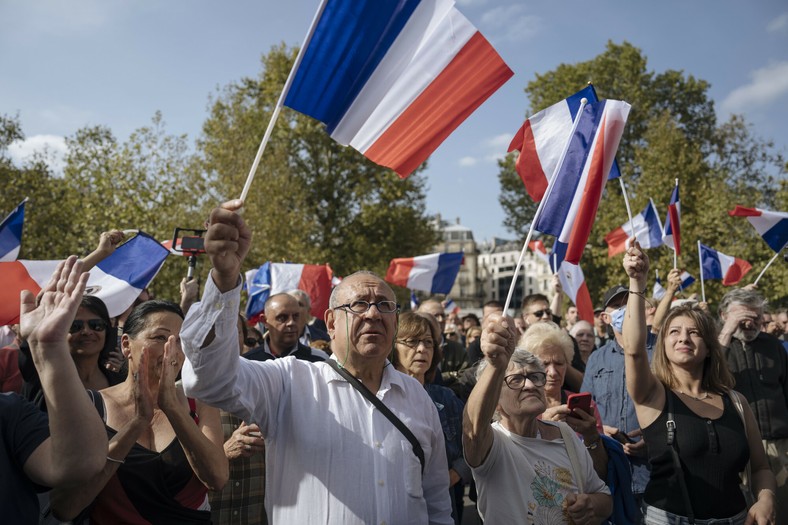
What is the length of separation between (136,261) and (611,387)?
13.0ft

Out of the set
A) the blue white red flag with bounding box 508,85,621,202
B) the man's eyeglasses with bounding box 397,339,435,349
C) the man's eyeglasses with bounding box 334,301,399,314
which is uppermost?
the blue white red flag with bounding box 508,85,621,202

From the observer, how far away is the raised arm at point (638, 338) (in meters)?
3.67

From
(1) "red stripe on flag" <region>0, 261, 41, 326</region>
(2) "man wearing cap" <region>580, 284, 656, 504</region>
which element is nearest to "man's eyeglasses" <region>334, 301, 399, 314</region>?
(2) "man wearing cap" <region>580, 284, 656, 504</region>

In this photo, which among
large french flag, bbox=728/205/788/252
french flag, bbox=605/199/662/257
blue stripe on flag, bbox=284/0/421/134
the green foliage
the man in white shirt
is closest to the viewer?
the man in white shirt

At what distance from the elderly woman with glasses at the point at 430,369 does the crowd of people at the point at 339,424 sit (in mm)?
17

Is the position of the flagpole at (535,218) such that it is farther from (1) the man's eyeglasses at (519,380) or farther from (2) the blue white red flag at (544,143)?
(2) the blue white red flag at (544,143)

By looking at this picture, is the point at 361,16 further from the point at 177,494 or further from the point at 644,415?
the point at 644,415

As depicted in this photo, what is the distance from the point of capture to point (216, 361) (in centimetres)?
238

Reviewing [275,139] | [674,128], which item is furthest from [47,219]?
[674,128]

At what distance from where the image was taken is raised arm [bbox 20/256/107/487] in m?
2.09

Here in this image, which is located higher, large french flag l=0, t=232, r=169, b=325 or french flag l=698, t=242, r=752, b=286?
french flag l=698, t=242, r=752, b=286

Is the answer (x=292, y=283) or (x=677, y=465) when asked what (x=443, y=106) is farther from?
(x=292, y=283)

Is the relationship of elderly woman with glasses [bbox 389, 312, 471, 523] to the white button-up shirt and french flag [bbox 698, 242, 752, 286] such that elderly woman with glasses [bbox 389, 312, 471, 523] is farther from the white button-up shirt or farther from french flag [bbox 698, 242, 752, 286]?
french flag [bbox 698, 242, 752, 286]

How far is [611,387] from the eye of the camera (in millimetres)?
5355
